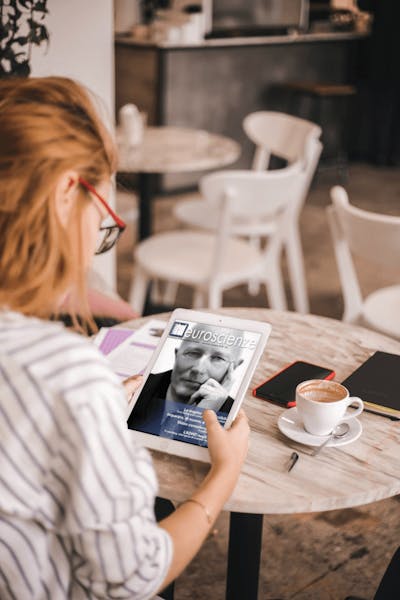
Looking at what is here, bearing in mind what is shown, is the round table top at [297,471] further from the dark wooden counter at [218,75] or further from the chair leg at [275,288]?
the dark wooden counter at [218,75]

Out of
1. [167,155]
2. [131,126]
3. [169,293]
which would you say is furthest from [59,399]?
[169,293]

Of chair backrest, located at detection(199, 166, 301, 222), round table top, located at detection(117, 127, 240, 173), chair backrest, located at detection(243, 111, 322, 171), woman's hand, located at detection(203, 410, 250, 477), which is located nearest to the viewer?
woman's hand, located at detection(203, 410, 250, 477)

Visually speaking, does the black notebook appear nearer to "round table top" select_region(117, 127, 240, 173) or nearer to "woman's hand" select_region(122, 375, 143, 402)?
"woman's hand" select_region(122, 375, 143, 402)

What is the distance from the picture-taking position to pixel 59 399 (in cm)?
74

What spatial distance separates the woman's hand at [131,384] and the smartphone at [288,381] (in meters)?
0.21

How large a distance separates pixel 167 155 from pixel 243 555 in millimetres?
2043

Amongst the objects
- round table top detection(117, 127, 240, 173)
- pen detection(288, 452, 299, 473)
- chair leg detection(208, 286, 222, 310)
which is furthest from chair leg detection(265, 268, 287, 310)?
pen detection(288, 452, 299, 473)

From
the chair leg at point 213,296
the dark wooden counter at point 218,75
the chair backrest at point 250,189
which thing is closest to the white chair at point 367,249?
the chair backrest at point 250,189

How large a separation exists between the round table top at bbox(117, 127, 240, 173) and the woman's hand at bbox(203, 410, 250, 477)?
6.19ft

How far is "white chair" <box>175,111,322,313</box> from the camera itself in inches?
127

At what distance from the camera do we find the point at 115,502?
77 cm

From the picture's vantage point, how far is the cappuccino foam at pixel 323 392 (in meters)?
1.20

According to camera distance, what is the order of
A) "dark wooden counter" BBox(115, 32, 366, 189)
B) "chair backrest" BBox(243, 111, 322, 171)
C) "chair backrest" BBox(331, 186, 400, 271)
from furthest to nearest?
"dark wooden counter" BBox(115, 32, 366, 189)
"chair backrest" BBox(243, 111, 322, 171)
"chair backrest" BBox(331, 186, 400, 271)

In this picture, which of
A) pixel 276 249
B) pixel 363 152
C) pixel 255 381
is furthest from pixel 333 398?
pixel 363 152
